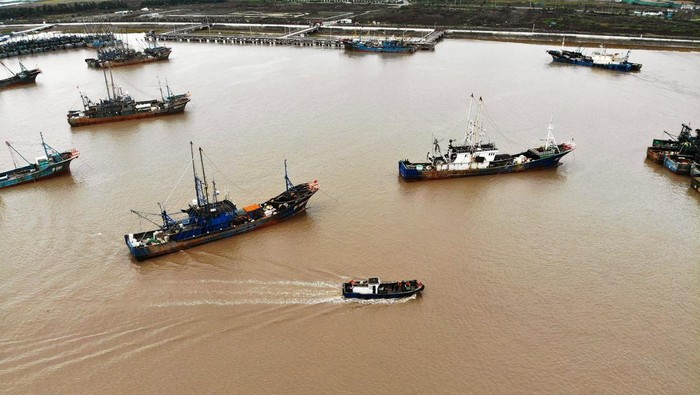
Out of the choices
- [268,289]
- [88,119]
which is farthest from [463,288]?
[88,119]

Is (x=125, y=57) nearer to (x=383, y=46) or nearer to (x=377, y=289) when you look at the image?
(x=383, y=46)

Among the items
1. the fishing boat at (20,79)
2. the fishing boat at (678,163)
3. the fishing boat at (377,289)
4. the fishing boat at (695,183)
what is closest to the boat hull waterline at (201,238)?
the fishing boat at (377,289)

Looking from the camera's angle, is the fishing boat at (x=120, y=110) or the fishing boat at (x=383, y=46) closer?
the fishing boat at (x=120, y=110)

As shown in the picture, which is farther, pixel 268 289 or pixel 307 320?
pixel 268 289

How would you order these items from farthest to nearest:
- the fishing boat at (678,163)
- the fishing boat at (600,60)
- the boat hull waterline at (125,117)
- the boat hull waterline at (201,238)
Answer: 1. the fishing boat at (600,60)
2. the boat hull waterline at (125,117)
3. the fishing boat at (678,163)
4. the boat hull waterline at (201,238)

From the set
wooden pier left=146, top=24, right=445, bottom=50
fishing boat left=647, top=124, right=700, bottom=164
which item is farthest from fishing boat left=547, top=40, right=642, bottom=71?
fishing boat left=647, top=124, right=700, bottom=164

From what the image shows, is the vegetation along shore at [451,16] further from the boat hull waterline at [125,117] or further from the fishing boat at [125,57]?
the boat hull waterline at [125,117]

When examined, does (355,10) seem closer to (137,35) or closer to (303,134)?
(137,35)
